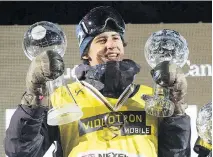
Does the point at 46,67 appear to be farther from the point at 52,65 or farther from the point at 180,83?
the point at 180,83

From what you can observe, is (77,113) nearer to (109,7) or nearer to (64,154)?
(64,154)

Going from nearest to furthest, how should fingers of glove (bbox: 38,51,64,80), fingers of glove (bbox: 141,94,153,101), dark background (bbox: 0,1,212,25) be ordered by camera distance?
1. fingers of glove (bbox: 38,51,64,80)
2. fingers of glove (bbox: 141,94,153,101)
3. dark background (bbox: 0,1,212,25)

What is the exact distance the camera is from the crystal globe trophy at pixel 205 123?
2.65 metres

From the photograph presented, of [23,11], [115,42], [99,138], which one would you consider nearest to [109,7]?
[115,42]

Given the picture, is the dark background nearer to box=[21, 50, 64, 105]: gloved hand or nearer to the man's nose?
the man's nose

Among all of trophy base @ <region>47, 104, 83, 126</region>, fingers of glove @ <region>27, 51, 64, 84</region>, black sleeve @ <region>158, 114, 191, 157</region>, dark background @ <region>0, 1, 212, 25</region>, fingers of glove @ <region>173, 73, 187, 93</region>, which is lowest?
black sleeve @ <region>158, 114, 191, 157</region>

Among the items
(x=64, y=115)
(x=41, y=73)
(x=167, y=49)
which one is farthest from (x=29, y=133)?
(x=167, y=49)

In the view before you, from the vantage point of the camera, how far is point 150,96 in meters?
2.71

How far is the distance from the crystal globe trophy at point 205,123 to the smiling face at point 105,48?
1.23ft

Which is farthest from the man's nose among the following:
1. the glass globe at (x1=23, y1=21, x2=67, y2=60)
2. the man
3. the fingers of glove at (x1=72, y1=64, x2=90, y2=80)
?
the glass globe at (x1=23, y1=21, x2=67, y2=60)

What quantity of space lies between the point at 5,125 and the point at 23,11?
46cm

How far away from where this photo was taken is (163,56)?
100 inches

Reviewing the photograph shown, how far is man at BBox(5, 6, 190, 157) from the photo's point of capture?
2672 millimetres

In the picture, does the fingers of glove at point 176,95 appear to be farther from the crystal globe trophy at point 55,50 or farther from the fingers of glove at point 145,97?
the crystal globe trophy at point 55,50
